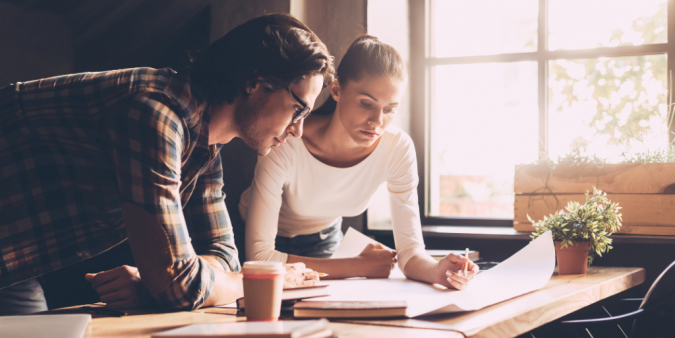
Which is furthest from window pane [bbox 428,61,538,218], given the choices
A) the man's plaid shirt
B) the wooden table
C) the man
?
the man's plaid shirt

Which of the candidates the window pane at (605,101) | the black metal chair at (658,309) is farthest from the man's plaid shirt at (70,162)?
the window pane at (605,101)

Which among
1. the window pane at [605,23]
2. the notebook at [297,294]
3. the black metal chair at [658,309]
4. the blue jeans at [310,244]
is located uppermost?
the window pane at [605,23]

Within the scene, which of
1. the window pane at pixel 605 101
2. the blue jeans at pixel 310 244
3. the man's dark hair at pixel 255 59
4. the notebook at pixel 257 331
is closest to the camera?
the notebook at pixel 257 331

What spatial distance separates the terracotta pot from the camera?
1550 millimetres

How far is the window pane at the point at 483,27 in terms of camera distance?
2.60 metres

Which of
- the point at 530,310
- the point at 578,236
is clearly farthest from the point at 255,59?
the point at 578,236

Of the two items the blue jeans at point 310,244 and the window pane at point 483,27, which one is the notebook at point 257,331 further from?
the window pane at point 483,27

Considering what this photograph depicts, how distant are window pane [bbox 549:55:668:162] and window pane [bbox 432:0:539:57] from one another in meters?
0.23

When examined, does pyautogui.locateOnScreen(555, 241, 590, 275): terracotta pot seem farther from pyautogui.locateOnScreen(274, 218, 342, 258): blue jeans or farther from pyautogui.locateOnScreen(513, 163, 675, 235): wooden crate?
pyautogui.locateOnScreen(274, 218, 342, 258): blue jeans

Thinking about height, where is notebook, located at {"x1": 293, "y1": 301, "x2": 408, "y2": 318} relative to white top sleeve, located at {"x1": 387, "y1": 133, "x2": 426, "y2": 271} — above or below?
below

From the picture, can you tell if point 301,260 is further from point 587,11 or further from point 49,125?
point 587,11

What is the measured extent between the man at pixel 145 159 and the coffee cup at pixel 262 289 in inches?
7.9

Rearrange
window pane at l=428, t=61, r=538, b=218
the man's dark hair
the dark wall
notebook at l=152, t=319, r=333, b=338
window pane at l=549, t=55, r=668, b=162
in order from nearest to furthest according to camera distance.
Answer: notebook at l=152, t=319, r=333, b=338, the man's dark hair, window pane at l=549, t=55, r=668, b=162, window pane at l=428, t=61, r=538, b=218, the dark wall

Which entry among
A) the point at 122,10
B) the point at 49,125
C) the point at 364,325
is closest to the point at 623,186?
the point at 364,325
